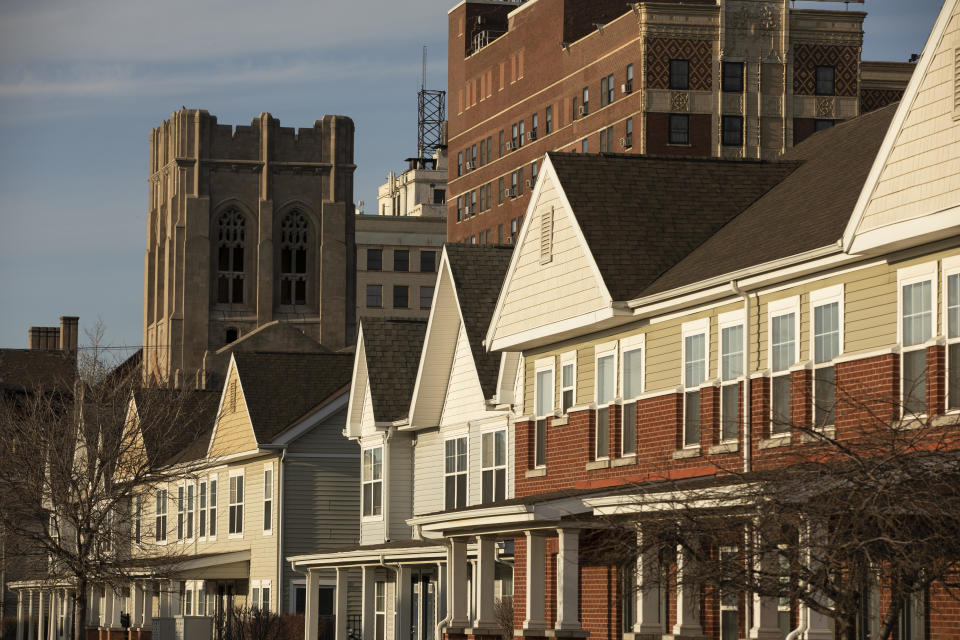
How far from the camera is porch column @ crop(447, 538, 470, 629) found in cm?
3359

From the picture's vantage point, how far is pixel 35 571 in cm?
5775

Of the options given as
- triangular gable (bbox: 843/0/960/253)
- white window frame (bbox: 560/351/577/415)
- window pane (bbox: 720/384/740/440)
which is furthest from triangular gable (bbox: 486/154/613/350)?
triangular gable (bbox: 843/0/960/253)

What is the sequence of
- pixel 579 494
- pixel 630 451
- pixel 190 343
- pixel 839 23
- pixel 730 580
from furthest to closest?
pixel 190 343 → pixel 839 23 → pixel 630 451 → pixel 579 494 → pixel 730 580

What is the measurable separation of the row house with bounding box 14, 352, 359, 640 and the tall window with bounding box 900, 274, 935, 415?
28951 mm

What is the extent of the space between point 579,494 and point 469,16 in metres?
103

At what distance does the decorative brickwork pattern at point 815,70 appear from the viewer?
9531 cm

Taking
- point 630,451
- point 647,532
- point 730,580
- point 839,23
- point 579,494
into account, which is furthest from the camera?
point 839,23

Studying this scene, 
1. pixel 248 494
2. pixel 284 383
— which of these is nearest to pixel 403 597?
pixel 284 383

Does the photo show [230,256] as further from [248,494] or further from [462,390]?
[462,390]

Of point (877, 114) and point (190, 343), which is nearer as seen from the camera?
point (877, 114)

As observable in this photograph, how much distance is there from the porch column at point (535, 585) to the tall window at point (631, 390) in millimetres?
Result: 2137

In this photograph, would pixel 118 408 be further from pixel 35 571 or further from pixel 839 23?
pixel 839 23

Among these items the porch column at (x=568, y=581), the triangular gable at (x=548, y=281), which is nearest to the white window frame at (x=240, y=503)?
the triangular gable at (x=548, y=281)

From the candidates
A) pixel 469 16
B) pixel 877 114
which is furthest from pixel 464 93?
pixel 877 114
